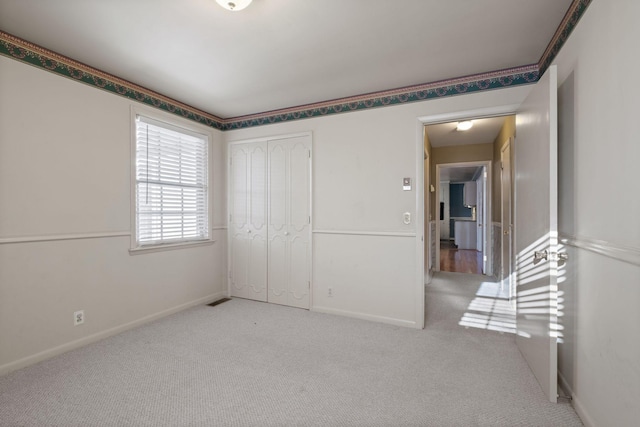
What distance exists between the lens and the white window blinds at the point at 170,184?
3.23 m

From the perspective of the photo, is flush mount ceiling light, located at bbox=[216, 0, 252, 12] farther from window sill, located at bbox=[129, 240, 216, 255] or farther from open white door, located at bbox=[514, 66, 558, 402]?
window sill, located at bbox=[129, 240, 216, 255]

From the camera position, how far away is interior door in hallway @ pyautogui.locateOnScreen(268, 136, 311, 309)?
3.73 meters

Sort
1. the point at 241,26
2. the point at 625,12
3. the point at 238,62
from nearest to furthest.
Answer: the point at 625,12, the point at 241,26, the point at 238,62

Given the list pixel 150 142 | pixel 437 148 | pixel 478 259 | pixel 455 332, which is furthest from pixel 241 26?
pixel 478 259

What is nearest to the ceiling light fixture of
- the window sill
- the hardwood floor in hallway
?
the hardwood floor in hallway

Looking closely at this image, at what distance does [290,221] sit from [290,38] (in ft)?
6.90

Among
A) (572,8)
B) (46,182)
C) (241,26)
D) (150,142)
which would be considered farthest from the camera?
(150,142)

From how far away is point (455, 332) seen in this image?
9.91ft

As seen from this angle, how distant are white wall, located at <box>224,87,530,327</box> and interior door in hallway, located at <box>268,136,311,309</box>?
13 cm

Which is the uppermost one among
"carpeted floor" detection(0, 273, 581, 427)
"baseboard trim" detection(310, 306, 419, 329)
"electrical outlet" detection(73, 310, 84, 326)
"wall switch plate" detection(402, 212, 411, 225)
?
"wall switch plate" detection(402, 212, 411, 225)

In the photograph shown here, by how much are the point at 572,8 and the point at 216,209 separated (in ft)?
12.9

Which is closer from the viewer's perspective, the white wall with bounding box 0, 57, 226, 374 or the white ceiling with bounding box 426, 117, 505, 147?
the white wall with bounding box 0, 57, 226, 374

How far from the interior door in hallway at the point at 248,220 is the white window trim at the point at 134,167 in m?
0.30

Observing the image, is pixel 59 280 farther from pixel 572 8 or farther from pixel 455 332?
pixel 572 8
